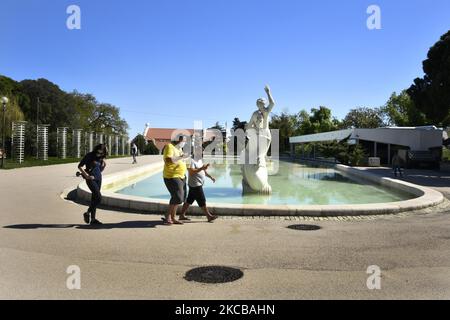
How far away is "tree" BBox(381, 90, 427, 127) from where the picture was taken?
217ft

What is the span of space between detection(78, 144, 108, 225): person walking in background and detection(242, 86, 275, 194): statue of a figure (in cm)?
528

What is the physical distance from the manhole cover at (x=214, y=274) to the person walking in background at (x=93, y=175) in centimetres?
360

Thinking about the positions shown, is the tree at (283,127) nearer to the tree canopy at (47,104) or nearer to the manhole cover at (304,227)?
the tree canopy at (47,104)

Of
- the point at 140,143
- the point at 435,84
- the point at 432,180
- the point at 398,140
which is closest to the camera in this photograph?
the point at 432,180

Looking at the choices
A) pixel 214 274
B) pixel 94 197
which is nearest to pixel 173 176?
pixel 94 197

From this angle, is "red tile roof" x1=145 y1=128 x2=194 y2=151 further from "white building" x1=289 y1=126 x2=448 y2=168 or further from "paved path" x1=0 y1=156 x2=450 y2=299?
"paved path" x1=0 y1=156 x2=450 y2=299

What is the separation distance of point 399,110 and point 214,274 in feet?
254

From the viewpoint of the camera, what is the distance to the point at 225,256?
19.1 feet

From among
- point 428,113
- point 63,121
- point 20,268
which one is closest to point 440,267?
point 20,268

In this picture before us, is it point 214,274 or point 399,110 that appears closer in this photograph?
point 214,274

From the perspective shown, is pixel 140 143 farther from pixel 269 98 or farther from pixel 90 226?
pixel 90 226

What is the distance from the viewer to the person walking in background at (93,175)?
8031 mm

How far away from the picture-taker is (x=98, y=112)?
2945 inches

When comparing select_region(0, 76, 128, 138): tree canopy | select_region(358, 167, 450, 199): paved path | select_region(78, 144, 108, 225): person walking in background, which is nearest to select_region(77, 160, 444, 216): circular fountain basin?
select_region(78, 144, 108, 225): person walking in background
